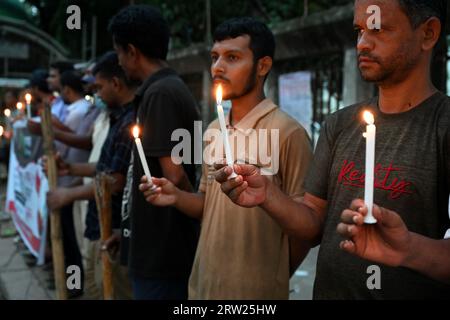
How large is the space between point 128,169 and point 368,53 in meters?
1.68

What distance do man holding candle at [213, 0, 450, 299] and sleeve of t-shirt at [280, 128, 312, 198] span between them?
1.30 feet

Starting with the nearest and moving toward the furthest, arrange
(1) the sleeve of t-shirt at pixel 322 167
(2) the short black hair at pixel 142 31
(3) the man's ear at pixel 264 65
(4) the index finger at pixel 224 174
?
1. (4) the index finger at pixel 224 174
2. (1) the sleeve of t-shirt at pixel 322 167
3. (3) the man's ear at pixel 264 65
4. (2) the short black hair at pixel 142 31

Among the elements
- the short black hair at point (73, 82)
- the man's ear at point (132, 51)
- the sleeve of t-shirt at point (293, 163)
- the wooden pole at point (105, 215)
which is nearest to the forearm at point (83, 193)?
the wooden pole at point (105, 215)

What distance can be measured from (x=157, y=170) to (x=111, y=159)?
56 centimetres

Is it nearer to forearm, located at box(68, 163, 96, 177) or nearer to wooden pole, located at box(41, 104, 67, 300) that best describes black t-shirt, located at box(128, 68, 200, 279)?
forearm, located at box(68, 163, 96, 177)

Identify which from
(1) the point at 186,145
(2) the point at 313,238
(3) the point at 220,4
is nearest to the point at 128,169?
(1) the point at 186,145

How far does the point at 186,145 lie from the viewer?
7.98 feet

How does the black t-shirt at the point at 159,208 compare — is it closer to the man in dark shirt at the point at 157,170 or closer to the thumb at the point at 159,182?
the man in dark shirt at the point at 157,170

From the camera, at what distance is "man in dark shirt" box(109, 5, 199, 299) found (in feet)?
7.59

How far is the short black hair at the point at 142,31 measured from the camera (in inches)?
100

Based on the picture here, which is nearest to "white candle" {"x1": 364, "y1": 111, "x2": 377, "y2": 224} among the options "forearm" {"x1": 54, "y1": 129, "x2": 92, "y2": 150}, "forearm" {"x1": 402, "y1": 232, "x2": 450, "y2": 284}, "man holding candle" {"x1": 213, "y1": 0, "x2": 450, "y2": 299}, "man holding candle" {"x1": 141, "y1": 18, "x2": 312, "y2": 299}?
"forearm" {"x1": 402, "y1": 232, "x2": 450, "y2": 284}

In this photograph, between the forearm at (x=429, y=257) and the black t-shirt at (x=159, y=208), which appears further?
the black t-shirt at (x=159, y=208)

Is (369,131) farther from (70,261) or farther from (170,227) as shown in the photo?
(70,261)

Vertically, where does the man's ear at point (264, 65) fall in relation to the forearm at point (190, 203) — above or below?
above
